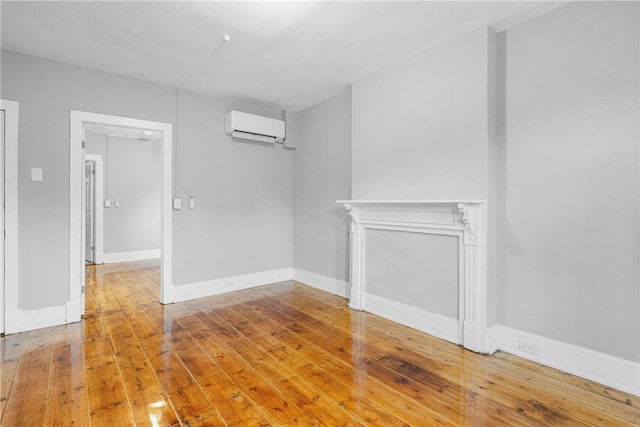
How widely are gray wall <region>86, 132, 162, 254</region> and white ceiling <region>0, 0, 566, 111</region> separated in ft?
11.7

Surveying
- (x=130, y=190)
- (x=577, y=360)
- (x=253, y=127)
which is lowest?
(x=577, y=360)

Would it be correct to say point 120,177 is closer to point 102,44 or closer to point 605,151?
point 102,44

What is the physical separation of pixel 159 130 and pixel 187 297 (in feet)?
6.78

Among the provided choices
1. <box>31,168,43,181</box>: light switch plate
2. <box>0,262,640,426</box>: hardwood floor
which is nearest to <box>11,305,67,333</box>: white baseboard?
<box>0,262,640,426</box>: hardwood floor

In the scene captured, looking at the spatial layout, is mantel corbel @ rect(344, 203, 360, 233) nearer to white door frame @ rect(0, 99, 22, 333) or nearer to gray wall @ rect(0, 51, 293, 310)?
gray wall @ rect(0, 51, 293, 310)

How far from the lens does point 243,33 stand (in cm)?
274

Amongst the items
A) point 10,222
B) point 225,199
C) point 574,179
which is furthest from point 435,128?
point 10,222

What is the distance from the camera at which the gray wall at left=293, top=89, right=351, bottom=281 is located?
4.27m

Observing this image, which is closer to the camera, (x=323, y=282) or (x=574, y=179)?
(x=574, y=179)

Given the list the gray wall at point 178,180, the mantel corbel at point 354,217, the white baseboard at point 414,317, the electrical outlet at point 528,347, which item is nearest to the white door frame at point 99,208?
the gray wall at point 178,180

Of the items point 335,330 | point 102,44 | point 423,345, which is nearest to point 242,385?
point 335,330

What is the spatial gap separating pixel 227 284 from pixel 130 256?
3.61m

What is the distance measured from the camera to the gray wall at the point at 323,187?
4.27 meters

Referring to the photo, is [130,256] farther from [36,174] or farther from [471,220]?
[471,220]
